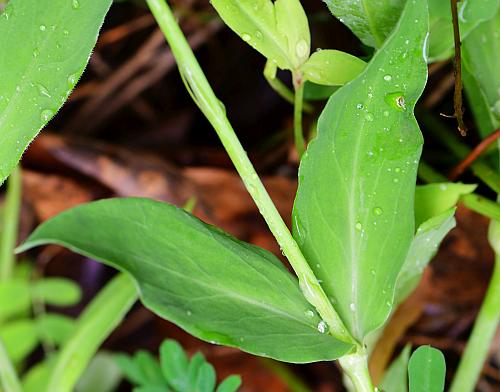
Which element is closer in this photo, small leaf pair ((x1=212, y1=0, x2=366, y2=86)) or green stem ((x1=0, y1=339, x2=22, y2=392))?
small leaf pair ((x1=212, y1=0, x2=366, y2=86))

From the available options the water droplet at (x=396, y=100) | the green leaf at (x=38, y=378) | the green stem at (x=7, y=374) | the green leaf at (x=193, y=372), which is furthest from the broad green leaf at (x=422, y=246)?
the green leaf at (x=38, y=378)

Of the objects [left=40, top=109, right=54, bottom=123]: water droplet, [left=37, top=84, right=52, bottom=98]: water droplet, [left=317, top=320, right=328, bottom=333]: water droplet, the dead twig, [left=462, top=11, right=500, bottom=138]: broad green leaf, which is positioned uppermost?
[left=37, top=84, right=52, bottom=98]: water droplet

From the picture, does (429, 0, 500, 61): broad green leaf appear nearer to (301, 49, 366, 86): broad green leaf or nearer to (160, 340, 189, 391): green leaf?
(301, 49, 366, 86): broad green leaf

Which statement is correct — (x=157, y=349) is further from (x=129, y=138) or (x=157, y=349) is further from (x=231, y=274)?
(x=231, y=274)

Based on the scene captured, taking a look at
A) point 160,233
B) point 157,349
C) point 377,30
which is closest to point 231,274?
point 160,233

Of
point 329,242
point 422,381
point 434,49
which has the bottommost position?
point 422,381

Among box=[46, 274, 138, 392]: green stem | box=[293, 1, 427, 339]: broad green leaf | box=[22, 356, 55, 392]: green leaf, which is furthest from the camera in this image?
box=[22, 356, 55, 392]: green leaf

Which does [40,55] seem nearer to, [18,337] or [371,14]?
[371,14]

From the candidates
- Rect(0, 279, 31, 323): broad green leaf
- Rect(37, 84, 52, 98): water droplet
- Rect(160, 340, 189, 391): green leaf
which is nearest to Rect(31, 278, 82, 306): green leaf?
Rect(0, 279, 31, 323): broad green leaf
